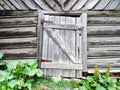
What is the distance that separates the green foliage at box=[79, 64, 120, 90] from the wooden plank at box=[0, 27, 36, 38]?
200cm

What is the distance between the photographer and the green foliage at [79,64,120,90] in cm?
837

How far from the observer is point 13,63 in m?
8.49

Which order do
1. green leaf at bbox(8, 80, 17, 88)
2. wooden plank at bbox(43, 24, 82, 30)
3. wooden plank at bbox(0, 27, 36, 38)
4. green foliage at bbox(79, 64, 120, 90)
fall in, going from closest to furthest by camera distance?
green leaf at bbox(8, 80, 17, 88) → green foliage at bbox(79, 64, 120, 90) → wooden plank at bbox(43, 24, 82, 30) → wooden plank at bbox(0, 27, 36, 38)

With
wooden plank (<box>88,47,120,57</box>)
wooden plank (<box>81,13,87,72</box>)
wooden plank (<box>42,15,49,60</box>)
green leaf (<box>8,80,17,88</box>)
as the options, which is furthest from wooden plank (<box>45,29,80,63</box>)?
green leaf (<box>8,80,17,88</box>)

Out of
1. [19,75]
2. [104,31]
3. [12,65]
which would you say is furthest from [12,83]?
[104,31]

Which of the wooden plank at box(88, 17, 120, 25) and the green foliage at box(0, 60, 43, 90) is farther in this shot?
the wooden plank at box(88, 17, 120, 25)

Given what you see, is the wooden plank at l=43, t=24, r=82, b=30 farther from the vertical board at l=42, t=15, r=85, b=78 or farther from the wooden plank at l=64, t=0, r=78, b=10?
the wooden plank at l=64, t=0, r=78, b=10

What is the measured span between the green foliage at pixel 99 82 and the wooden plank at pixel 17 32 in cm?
200

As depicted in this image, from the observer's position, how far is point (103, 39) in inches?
349

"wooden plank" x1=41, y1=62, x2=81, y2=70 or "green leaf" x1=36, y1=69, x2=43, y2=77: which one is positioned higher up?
"wooden plank" x1=41, y1=62, x2=81, y2=70

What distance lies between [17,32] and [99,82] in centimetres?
269

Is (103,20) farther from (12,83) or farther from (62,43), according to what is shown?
(12,83)

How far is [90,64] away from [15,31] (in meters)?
2.33

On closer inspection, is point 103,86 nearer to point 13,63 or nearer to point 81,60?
point 81,60
